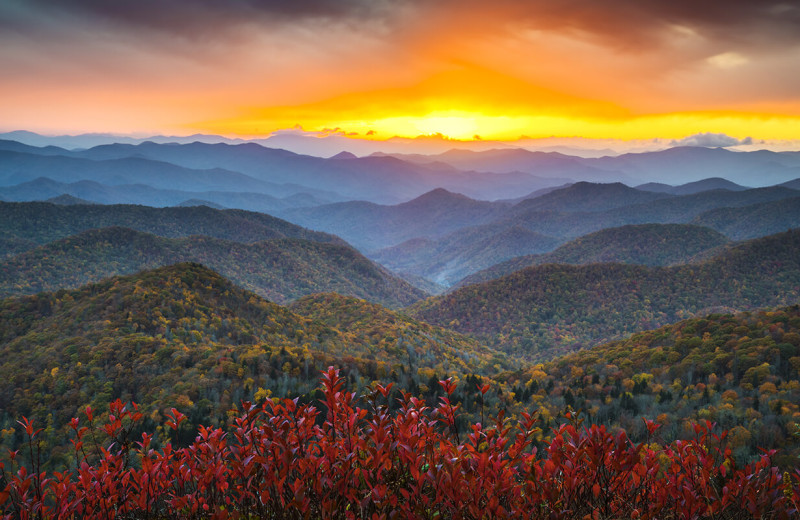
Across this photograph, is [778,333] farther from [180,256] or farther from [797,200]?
[797,200]

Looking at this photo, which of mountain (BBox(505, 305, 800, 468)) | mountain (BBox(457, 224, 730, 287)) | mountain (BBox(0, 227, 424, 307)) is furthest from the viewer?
mountain (BBox(457, 224, 730, 287))

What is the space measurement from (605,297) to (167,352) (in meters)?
94.2

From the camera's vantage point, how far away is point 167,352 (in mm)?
35312

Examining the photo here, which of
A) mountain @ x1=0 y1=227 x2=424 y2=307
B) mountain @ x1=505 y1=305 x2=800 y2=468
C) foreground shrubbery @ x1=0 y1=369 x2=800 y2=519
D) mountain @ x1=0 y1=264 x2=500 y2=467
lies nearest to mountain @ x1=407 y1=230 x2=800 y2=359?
mountain @ x1=0 y1=264 x2=500 y2=467

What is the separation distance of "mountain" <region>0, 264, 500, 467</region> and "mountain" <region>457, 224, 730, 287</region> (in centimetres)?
11687

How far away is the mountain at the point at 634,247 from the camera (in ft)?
518

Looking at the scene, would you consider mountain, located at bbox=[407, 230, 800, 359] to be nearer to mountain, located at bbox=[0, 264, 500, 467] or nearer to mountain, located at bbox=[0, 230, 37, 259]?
mountain, located at bbox=[0, 264, 500, 467]

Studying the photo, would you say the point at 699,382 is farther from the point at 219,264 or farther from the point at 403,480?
the point at 219,264

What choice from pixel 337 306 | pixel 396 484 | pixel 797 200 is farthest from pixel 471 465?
pixel 797 200

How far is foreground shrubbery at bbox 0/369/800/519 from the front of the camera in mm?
4871

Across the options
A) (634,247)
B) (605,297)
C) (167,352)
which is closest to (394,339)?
(167,352)

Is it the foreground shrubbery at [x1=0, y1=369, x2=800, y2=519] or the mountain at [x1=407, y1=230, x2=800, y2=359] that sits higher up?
the foreground shrubbery at [x1=0, y1=369, x2=800, y2=519]

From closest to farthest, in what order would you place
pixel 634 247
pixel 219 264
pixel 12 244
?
pixel 219 264, pixel 12 244, pixel 634 247

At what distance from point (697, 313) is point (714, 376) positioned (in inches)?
2613
